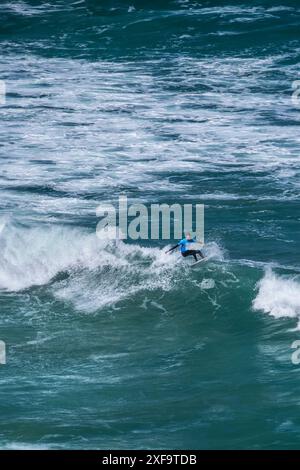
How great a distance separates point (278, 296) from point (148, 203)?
32.4 ft

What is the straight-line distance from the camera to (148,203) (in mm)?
43406

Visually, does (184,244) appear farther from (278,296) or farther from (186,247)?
(278,296)

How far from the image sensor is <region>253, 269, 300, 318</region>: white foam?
3416 centimetres

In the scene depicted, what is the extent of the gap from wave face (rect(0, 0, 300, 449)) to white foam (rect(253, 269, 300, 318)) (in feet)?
0.18

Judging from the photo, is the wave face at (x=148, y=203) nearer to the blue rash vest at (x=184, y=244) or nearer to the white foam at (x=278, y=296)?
the white foam at (x=278, y=296)

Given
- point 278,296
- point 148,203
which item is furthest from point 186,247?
point 148,203

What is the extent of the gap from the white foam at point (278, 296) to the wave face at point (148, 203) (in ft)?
0.18

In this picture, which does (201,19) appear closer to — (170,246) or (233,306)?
(170,246)

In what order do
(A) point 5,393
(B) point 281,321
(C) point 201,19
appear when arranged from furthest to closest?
(C) point 201,19 → (B) point 281,321 → (A) point 5,393

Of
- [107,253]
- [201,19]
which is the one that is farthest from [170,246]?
[201,19]

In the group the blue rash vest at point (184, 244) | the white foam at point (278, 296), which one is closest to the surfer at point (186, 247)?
the blue rash vest at point (184, 244)

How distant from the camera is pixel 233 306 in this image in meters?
35.2

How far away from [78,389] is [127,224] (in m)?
13.1
